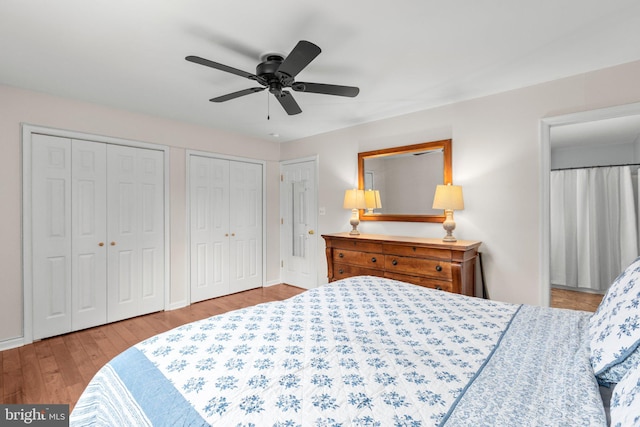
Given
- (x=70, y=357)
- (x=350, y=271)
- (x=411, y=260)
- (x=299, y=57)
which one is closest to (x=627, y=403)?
(x=299, y=57)

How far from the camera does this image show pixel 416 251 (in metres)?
2.99

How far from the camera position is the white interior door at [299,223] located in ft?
14.9

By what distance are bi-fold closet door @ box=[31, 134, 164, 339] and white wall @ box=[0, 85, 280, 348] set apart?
13cm

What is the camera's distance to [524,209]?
2.77 meters

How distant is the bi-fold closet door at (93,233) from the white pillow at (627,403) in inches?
156

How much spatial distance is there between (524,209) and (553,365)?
2060 millimetres

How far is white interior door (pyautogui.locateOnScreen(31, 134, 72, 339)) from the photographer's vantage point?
2904 millimetres

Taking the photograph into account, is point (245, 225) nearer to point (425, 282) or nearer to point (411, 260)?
point (411, 260)

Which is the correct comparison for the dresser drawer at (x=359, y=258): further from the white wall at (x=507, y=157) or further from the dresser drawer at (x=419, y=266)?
the white wall at (x=507, y=157)

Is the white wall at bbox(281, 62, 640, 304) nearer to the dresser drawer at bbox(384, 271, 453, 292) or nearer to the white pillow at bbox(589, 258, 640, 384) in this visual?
the dresser drawer at bbox(384, 271, 453, 292)

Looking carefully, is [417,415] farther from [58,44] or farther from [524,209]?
[58,44]

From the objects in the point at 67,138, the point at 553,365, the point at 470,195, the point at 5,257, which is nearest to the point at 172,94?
the point at 67,138

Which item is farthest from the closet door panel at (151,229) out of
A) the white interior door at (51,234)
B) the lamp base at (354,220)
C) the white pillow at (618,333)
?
the white pillow at (618,333)

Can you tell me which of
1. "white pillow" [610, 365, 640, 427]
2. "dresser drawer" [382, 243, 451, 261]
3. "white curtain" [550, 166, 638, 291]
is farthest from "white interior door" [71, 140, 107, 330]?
"white curtain" [550, 166, 638, 291]
